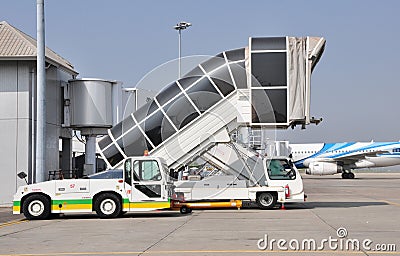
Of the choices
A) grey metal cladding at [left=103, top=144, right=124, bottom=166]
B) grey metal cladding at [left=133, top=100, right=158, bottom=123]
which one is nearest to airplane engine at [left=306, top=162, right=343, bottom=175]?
grey metal cladding at [left=133, top=100, right=158, bottom=123]

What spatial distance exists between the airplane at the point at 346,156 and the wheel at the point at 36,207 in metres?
45.6

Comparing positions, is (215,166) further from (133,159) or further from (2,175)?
(2,175)

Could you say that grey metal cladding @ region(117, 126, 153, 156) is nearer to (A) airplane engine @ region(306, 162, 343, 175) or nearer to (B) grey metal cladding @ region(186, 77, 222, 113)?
(B) grey metal cladding @ region(186, 77, 222, 113)

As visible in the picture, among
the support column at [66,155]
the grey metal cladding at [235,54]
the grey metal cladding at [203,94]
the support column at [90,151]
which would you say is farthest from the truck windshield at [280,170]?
the support column at [66,155]

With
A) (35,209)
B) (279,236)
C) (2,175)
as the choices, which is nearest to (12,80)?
(2,175)

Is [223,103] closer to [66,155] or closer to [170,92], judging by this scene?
[170,92]

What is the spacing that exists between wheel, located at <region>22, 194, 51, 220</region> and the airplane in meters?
45.6

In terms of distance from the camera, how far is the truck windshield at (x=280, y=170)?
74.7 feet

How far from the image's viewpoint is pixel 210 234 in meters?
14.5

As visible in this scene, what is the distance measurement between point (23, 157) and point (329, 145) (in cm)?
4933

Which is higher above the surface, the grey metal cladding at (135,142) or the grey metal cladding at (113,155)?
the grey metal cladding at (135,142)

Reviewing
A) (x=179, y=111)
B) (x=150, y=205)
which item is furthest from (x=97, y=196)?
(x=179, y=111)

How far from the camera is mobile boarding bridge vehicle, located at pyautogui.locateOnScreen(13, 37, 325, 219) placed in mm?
19891

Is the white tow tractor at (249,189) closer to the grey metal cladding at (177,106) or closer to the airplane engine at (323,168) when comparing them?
the grey metal cladding at (177,106)
